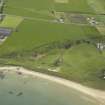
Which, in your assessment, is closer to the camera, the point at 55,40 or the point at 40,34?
Answer: the point at 55,40

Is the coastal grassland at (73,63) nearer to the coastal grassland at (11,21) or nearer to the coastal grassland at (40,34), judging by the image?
the coastal grassland at (40,34)

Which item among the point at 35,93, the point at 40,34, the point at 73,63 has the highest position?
the point at 40,34

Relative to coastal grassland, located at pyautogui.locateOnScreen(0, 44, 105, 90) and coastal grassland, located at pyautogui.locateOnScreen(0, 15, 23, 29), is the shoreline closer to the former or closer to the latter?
coastal grassland, located at pyautogui.locateOnScreen(0, 44, 105, 90)

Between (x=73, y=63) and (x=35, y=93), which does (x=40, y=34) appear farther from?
(x=35, y=93)

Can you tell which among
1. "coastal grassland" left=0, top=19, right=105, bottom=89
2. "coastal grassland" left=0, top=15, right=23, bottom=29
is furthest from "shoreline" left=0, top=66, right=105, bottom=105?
"coastal grassland" left=0, top=15, right=23, bottom=29

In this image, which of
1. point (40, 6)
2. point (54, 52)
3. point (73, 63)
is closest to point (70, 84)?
point (73, 63)
